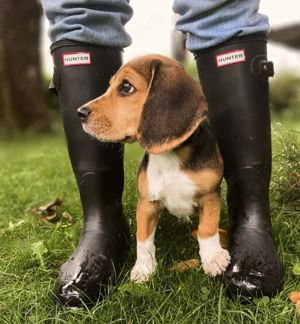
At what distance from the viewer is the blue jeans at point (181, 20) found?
1934mm

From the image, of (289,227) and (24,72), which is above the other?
(289,227)

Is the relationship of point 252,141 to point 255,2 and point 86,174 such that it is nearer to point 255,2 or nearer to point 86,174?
point 255,2

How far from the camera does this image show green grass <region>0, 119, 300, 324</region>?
170cm

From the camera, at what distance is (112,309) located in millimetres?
1737

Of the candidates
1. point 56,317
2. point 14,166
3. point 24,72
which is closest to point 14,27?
point 24,72

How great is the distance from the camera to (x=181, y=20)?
6.71 feet

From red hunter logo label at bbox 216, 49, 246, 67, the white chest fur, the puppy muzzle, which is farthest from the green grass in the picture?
red hunter logo label at bbox 216, 49, 246, 67

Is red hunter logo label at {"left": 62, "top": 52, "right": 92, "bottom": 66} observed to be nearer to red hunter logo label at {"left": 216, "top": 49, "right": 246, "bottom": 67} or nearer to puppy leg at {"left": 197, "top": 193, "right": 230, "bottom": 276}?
red hunter logo label at {"left": 216, "top": 49, "right": 246, "bottom": 67}

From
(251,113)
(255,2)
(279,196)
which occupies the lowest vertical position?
(279,196)

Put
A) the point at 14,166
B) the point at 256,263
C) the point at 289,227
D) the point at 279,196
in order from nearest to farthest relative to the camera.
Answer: the point at 256,263 < the point at 289,227 < the point at 279,196 < the point at 14,166

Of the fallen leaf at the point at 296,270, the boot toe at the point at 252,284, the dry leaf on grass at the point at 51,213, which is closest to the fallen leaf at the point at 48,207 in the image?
the dry leaf on grass at the point at 51,213

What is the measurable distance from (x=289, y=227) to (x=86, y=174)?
918 millimetres

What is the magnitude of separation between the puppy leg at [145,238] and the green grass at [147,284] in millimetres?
51

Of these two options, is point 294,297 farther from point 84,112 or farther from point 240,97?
point 84,112
